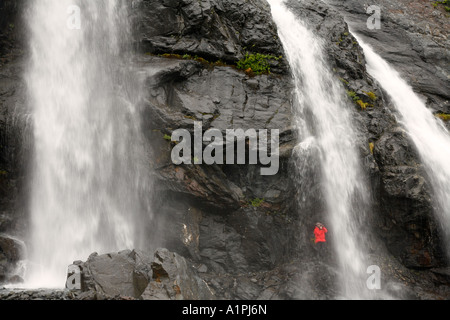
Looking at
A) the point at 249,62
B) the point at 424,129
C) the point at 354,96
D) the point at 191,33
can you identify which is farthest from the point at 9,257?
the point at 424,129

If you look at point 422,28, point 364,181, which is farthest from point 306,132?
point 422,28

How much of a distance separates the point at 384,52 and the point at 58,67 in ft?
50.4

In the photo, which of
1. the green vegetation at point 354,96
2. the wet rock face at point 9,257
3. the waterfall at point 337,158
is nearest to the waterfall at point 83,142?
the wet rock face at point 9,257

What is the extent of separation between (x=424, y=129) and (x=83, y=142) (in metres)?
13.1

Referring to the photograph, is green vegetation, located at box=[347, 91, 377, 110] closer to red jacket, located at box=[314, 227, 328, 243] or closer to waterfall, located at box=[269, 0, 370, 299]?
waterfall, located at box=[269, 0, 370, 299]

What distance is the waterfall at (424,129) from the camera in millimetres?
11094

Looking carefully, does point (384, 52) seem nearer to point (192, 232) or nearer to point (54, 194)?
point (192, 232)

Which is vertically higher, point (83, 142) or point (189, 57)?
point (189, 57)

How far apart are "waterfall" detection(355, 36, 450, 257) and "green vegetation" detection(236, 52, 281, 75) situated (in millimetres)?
5982

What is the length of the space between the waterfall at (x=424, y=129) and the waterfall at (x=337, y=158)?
2.41 metres

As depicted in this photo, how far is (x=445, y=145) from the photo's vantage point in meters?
13.0

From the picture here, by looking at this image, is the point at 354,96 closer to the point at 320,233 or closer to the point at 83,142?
the point at 320,233

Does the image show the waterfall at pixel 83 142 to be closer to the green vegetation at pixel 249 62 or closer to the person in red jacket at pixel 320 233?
the green vegetation at pixel 249 62

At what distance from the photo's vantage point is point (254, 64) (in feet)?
40.4
